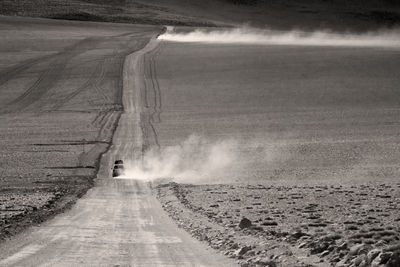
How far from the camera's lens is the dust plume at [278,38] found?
65.8 meters

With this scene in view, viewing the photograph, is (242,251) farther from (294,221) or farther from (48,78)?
(48,78)

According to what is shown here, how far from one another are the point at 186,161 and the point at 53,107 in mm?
15446

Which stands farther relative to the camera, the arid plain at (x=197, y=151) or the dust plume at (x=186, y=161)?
the dust plume at (x=186, y=161)

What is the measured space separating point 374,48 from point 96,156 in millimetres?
36669

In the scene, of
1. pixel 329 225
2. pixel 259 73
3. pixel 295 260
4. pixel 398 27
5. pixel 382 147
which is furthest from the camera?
pixel 398 27

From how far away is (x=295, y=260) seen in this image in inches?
380

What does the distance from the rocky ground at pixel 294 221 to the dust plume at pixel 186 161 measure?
3.21 metres

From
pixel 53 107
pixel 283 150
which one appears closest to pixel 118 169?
pixel 283 150

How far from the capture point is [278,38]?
71500mm

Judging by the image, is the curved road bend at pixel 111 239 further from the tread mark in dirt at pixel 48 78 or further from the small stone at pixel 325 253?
the tread mark in dirt at pixel 48 78

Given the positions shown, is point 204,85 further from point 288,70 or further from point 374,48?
point 374,48

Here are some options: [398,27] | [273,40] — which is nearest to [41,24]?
[273,40]

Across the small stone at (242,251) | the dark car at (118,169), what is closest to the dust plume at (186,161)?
the dark car at (118,169)

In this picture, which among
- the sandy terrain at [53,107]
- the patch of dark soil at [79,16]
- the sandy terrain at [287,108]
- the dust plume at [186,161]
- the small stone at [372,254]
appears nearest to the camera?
the small stone at [372,254]
